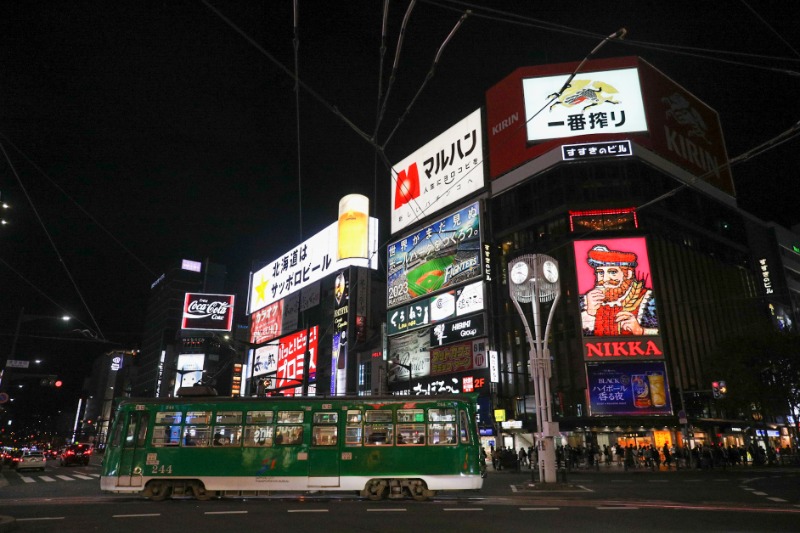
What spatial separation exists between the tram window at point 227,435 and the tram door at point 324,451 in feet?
7.02

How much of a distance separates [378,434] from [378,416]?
0.50 metres

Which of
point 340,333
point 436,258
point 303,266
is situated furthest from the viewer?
point 303,266

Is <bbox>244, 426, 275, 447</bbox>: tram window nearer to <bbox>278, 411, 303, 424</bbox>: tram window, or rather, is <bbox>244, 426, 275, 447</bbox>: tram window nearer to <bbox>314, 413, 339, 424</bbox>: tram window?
<bbox>278, 411, 303, 424</bbox>: tram window

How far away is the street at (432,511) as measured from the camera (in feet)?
32.7

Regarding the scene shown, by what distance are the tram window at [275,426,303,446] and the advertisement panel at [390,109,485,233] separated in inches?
1402

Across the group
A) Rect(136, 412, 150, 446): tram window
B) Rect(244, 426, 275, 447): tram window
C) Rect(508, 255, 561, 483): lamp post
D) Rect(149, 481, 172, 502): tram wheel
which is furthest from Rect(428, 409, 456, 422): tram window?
Rect(136, 412, 150, 446): tram window

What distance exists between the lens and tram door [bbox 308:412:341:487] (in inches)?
582

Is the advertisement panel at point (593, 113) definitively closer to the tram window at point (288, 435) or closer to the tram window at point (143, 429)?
the tram window at point (288, 435)

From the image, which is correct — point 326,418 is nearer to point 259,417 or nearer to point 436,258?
point 259,417

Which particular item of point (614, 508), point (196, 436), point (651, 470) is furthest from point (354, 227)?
point (614, 508)

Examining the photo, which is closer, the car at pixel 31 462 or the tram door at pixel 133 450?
the tram door at pixel 133 450

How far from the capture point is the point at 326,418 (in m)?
15.2

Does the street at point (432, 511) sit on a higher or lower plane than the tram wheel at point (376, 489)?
lower

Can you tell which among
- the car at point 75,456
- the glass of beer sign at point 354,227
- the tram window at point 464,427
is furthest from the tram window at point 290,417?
the glass of beer sign at point 354,227
